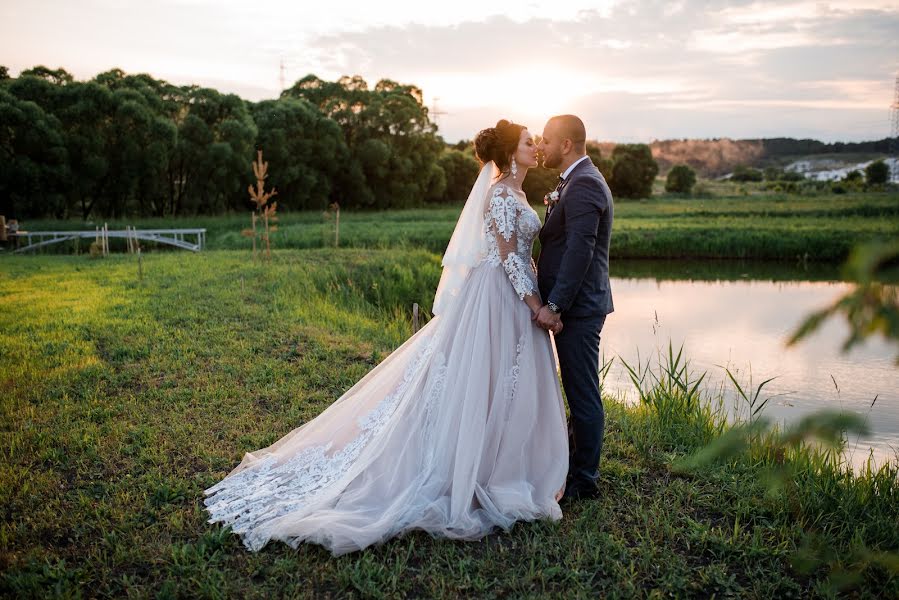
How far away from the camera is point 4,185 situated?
30.5 m

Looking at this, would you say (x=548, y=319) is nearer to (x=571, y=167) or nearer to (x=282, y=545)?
(x=571, y=167)

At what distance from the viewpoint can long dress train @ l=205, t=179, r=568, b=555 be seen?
157 inches

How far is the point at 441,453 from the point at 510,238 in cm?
150

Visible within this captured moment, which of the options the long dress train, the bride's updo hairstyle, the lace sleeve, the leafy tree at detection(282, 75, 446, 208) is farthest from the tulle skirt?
the leafy tree at detection(282, 75, 446, 208)

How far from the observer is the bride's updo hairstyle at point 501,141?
176 inches

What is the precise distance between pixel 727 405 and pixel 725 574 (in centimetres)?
515

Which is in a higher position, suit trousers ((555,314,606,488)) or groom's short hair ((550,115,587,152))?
groom's short hair ((550,115,587,152))

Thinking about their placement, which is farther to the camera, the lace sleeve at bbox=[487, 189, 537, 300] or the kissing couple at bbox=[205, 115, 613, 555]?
the lace sleeve at bbox=[487, 189, 537, 300]

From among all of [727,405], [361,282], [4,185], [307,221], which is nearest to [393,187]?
[307,221]

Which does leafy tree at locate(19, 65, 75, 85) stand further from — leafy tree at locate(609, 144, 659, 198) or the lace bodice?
leafy tree at locate(609, 144, 659, 198)

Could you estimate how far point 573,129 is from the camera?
439 cm

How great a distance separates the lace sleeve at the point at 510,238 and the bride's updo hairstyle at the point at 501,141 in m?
0.24

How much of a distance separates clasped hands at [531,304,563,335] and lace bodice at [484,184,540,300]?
16cm

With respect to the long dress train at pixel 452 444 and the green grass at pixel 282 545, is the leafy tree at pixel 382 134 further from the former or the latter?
the long dress train at pixel 452 444
